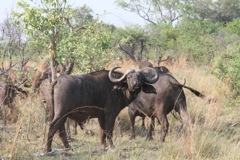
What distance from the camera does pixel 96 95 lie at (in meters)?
7.49

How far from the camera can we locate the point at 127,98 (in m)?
8.12

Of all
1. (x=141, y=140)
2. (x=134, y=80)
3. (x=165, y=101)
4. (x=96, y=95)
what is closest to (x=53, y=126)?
(x=96, y=95)

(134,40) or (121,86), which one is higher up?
(134,40)

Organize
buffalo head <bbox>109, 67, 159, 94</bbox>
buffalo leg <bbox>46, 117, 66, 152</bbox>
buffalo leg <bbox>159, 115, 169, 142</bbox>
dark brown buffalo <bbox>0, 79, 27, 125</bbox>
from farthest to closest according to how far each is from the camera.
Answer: dark brown buffalo <bbox>0, 79, 27, 125</bbox> → buffalo leg <bbox>159, 115, 169, 142</bbox> → buffalo head <bbox>109, 67, 159, 94</bbox> → buffalo leg <bbox>46, 117, 66, 152</bbox>

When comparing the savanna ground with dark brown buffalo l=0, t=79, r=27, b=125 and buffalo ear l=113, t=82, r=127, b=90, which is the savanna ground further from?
buffalo ear l=113, t=82, r=127, b=90

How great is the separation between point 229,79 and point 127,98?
16.3ft

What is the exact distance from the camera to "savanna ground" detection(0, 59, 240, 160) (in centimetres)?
641

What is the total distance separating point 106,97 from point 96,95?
0.99 ft

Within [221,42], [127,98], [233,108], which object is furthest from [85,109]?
[221,42]

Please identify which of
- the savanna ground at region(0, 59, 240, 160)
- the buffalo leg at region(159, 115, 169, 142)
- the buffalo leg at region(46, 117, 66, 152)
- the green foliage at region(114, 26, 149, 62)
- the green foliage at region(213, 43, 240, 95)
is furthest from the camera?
the green foliage at region(114, 26, 149, 62)

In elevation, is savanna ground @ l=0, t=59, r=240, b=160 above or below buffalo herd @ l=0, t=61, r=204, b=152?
below

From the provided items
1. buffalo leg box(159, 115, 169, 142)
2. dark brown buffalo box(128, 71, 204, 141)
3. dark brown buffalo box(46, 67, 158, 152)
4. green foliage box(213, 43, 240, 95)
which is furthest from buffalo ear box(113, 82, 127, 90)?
green foliage box(213, 43, 240, 95)

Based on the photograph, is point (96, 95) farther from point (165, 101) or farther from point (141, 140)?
point (141, 140)

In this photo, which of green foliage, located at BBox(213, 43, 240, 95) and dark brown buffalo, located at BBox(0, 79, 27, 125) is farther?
green foliage, located at BBox(213, 43, 240, 95)
